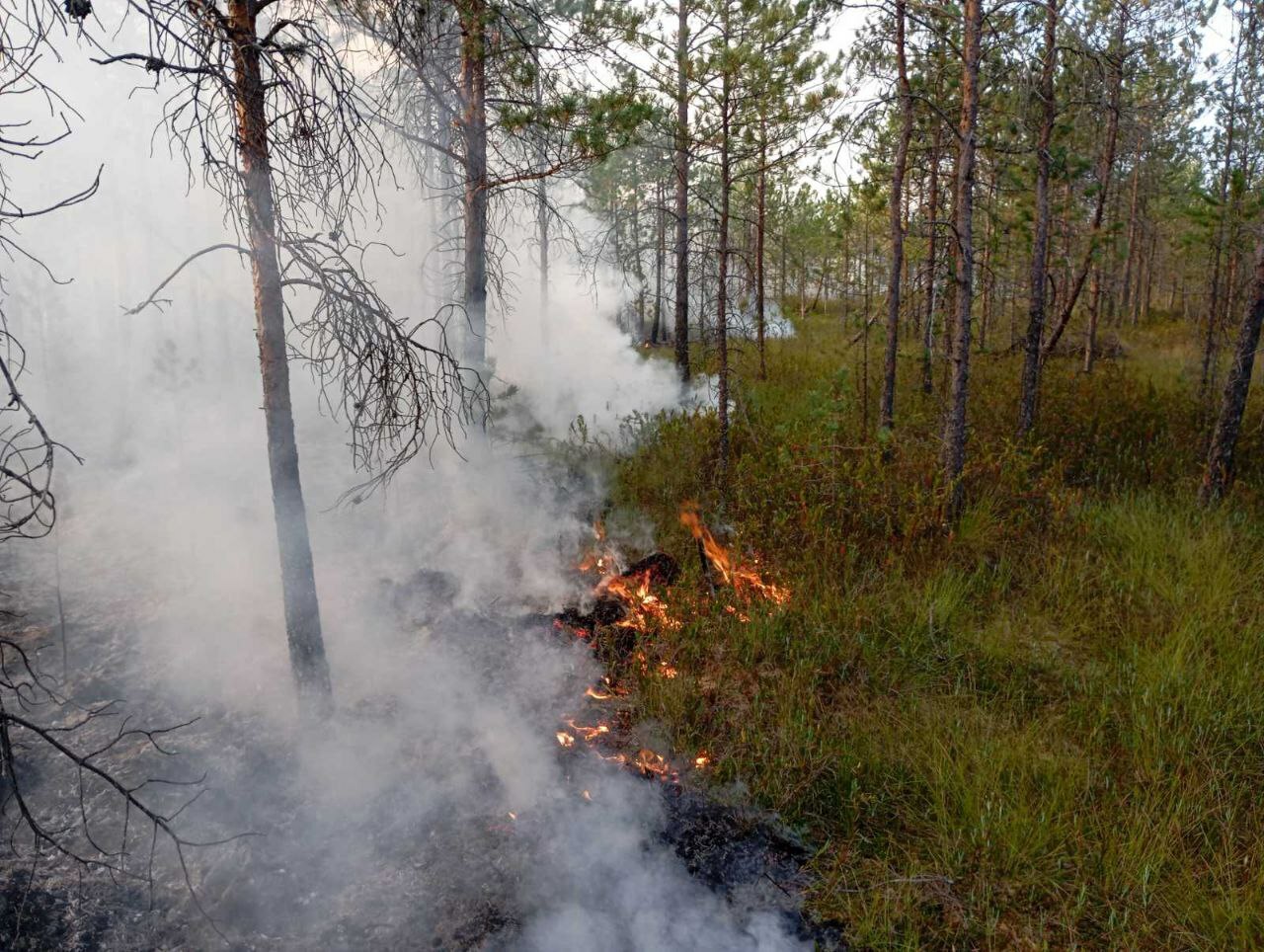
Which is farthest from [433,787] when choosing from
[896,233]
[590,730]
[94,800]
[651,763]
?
[896,233]

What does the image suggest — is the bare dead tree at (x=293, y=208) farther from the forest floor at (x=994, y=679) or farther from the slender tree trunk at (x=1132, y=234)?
the slender tree trunk at (x=1132, y=234)

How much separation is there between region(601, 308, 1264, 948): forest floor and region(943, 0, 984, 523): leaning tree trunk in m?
0.33

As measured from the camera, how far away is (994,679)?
5.39 metres

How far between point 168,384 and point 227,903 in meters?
12.7

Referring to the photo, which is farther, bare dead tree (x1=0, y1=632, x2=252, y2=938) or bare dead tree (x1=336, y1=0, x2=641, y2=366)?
bare dead tree (x1=336, y1=0, x2=641, y2=366)

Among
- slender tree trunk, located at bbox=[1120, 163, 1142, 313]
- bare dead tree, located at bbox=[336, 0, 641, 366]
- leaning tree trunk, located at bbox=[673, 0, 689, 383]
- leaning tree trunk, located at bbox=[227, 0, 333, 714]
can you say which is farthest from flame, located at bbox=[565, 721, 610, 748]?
slender tree trunk, located at bbox=[1120, 163, 1142, 313]

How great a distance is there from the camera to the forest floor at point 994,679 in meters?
3.90

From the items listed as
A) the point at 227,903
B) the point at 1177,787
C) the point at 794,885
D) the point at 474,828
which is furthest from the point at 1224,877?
the point at 227,903

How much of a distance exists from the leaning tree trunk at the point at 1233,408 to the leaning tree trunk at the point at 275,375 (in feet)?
28.4

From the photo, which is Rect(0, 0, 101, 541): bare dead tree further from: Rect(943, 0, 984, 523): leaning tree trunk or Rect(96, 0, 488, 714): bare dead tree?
Rect(943, 0, 984, 523): leaning tree trunk

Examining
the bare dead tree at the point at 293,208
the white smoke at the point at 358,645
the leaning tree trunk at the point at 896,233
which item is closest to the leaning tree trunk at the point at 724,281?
the white smoke at the point at 358,645

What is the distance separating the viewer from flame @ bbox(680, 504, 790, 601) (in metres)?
6.63

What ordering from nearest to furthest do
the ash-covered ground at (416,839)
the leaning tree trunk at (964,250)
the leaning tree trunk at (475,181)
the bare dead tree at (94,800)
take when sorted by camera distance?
the ash-covered ground at (416,839), the bare dead tree at (94,800), the leaning tree trunk at (964,250), the leaning tree trunk at (475,181)

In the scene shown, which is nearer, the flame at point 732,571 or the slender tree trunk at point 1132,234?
the flame at point 732,571
